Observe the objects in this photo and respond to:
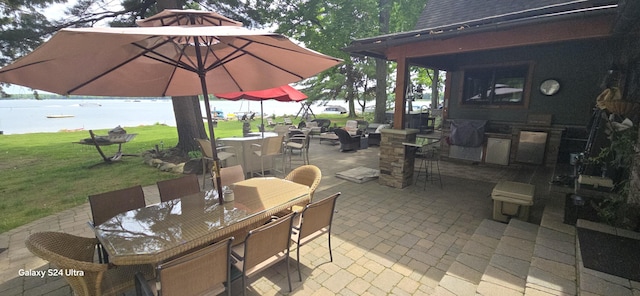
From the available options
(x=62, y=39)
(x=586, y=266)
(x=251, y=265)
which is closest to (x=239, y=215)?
(x=251, y=265)

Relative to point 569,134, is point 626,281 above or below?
below

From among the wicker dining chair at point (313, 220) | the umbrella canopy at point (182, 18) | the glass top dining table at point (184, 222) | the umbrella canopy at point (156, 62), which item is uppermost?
the umbrella canopy at point (182, 18)

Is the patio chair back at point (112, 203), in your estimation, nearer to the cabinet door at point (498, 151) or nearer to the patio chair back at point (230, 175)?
the patio chair back at point (230, 175)

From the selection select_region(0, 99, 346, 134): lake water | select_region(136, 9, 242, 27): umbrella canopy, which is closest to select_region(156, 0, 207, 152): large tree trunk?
select_region(0, 99, 346, 134): lake water

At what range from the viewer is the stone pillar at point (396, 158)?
4957 mm

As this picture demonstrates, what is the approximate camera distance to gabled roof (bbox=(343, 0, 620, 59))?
3.03 meters

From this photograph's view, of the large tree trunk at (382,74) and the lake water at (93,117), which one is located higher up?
the large tree trunk at (382,74)

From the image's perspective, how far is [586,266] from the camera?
2203mm

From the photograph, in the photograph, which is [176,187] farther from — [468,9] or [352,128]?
[352,128]

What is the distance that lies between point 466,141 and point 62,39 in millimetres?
7308

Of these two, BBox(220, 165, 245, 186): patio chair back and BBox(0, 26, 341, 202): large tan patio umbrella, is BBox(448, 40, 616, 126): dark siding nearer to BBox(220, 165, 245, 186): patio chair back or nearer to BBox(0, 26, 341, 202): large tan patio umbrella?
BBox(0, 26, 341, 202): large tan patio umbrella

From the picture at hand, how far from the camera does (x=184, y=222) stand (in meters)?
2.10

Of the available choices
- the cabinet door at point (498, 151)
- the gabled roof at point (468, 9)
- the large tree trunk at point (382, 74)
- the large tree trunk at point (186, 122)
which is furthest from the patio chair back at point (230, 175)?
the large tree trunk at point (382, 74)

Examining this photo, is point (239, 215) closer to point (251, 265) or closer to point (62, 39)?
point (251, 265)
